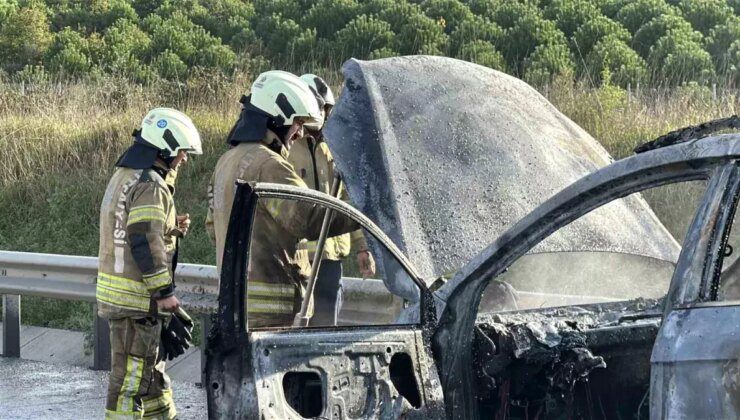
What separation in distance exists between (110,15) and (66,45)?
3700 mm

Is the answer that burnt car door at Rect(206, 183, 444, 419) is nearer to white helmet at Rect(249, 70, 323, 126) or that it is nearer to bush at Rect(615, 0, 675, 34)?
white helmet at Rect(249, 70, 323, 126)

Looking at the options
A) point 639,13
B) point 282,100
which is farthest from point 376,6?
point 282,100

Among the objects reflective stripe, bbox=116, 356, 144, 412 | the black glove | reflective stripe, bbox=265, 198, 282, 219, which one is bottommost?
reflective stripe, bbox=116, 356, 144, 412

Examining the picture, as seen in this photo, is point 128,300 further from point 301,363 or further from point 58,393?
point 301,363

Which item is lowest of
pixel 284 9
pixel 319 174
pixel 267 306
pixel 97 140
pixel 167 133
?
pixel 267 306

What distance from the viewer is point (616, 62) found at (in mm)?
16672

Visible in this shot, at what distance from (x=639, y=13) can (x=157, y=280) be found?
15.0 meters

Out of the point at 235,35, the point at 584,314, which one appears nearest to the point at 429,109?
the point at 584,314

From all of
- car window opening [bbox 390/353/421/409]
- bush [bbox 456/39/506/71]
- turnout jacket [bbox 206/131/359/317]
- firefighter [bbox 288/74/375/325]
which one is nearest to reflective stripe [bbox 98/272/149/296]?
turnout jacket [bbox 206/131/359/317]

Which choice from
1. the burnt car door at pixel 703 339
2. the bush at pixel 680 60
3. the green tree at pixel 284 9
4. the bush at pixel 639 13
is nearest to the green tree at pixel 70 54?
the green tree at pixel 284 9

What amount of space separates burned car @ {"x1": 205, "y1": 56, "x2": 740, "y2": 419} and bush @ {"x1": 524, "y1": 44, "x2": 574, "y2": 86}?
8281 millimetres

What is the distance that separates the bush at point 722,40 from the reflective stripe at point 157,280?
11.6m

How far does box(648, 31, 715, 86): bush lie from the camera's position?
1523 centimetres

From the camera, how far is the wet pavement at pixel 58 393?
24.5ft
